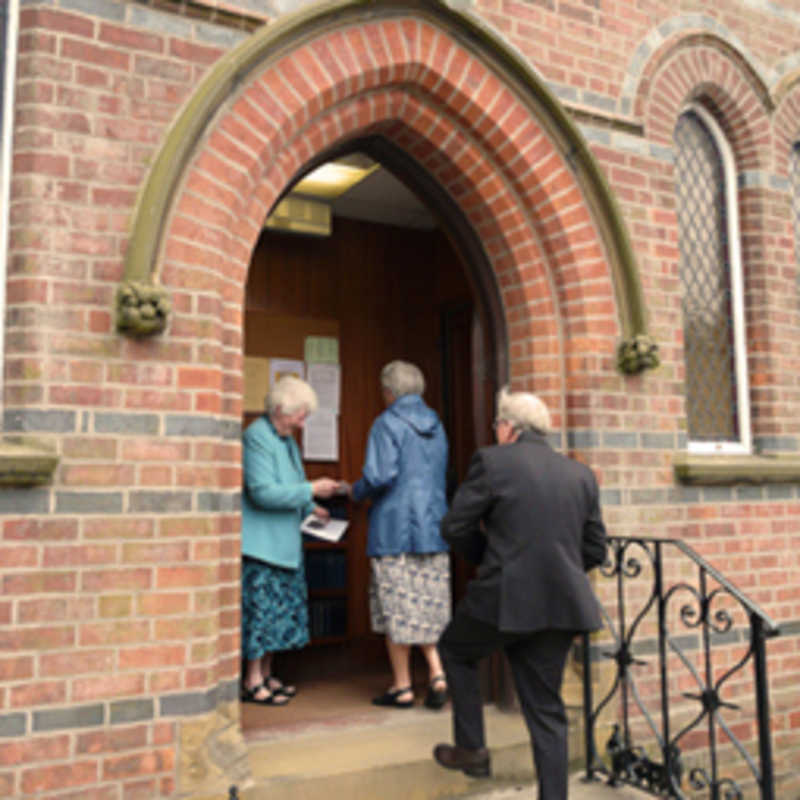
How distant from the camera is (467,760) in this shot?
3.67m

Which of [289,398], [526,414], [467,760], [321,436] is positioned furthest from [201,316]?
[321,436]

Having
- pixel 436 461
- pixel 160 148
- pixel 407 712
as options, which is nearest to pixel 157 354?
pixel 160 148

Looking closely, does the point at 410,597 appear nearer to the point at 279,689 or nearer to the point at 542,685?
the point at 279,689

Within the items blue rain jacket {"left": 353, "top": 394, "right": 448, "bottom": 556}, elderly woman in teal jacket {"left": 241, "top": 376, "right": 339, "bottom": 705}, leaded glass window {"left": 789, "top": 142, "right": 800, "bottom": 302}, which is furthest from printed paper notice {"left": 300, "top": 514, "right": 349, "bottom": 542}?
leaded glass window {"left": 789, "top": 142, "right": 800, "bottom": 302}

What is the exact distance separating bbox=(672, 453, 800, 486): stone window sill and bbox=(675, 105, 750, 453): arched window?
19 cm

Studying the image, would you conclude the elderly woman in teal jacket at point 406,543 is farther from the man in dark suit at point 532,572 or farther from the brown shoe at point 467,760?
the man in dark suit at point 532,572

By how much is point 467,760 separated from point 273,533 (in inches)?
61.8

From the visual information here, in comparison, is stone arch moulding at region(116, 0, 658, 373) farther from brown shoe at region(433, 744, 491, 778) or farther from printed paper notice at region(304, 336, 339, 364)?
brown shoe at region(433, 744, 491, 778)

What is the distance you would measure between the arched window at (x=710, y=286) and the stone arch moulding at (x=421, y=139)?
821 mm

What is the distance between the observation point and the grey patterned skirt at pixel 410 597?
180 inches

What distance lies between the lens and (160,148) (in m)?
3.62

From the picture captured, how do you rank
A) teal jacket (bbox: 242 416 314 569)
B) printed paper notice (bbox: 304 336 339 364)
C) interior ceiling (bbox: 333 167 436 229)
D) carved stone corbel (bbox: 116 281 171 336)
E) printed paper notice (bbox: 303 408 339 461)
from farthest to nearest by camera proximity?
printed paper notice (bbox: 304 336 339 364), printed paper notice (bbox: 303 408 339 461), interior ceiling (bbox: 333 167 436 229), teal jacket (bbox: 242 416 314 569), carved stone corbel (bbox: 116 281 171 336)

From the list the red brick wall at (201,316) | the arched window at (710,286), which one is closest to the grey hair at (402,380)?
the red brick wall at (201,316)

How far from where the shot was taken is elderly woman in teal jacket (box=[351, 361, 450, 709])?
15.1 ft
